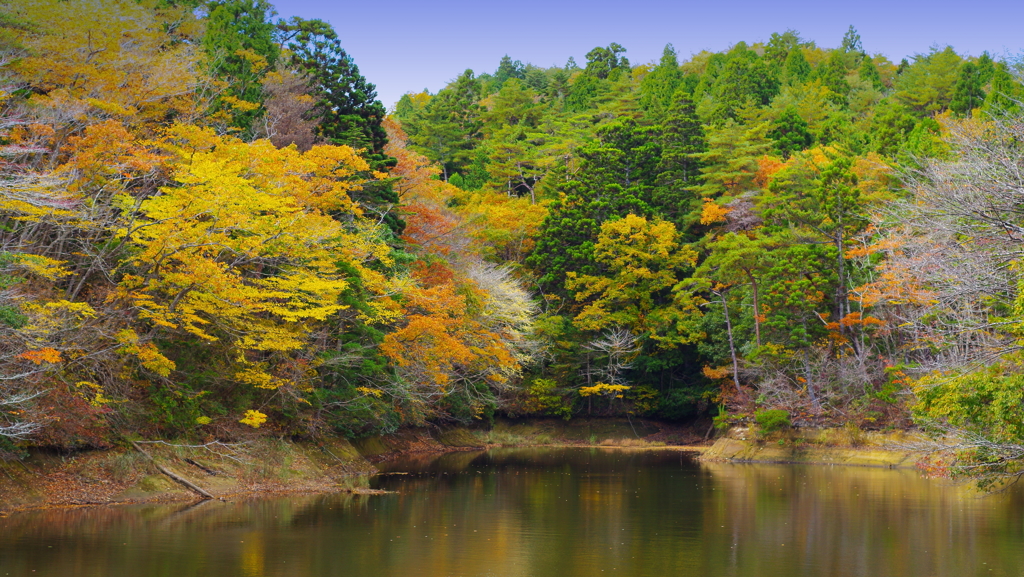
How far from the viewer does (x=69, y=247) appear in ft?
76.9

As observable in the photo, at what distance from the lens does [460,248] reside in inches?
1809

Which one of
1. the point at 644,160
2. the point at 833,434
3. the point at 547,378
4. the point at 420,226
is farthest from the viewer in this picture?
the point at 644,160

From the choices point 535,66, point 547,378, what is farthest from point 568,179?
point 535,66

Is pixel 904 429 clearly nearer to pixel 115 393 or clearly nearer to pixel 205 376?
pixel 205 376

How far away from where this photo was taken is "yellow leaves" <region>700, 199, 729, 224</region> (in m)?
48.8

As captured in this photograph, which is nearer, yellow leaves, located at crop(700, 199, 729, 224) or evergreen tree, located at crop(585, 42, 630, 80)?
yellow leaves, located at crop(700, 199, 729, 224)

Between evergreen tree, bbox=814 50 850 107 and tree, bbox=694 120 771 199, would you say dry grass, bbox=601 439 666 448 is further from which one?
evergreen tree, bbox=814 50 850 107

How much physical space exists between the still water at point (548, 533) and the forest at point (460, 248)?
224cm

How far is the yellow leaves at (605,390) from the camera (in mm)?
48031

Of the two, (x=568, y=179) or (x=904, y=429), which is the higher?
(x=568, y=179)

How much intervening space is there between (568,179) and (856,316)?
22.0 meters

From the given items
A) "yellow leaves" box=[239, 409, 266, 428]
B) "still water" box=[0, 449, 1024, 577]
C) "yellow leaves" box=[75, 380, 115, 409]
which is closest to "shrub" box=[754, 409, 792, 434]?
"still water" box=[0, 449, 1024, 577]

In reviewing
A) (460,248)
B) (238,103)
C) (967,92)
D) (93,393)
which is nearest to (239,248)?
(93,393)

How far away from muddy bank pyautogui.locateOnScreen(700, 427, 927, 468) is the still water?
700 centimetres
